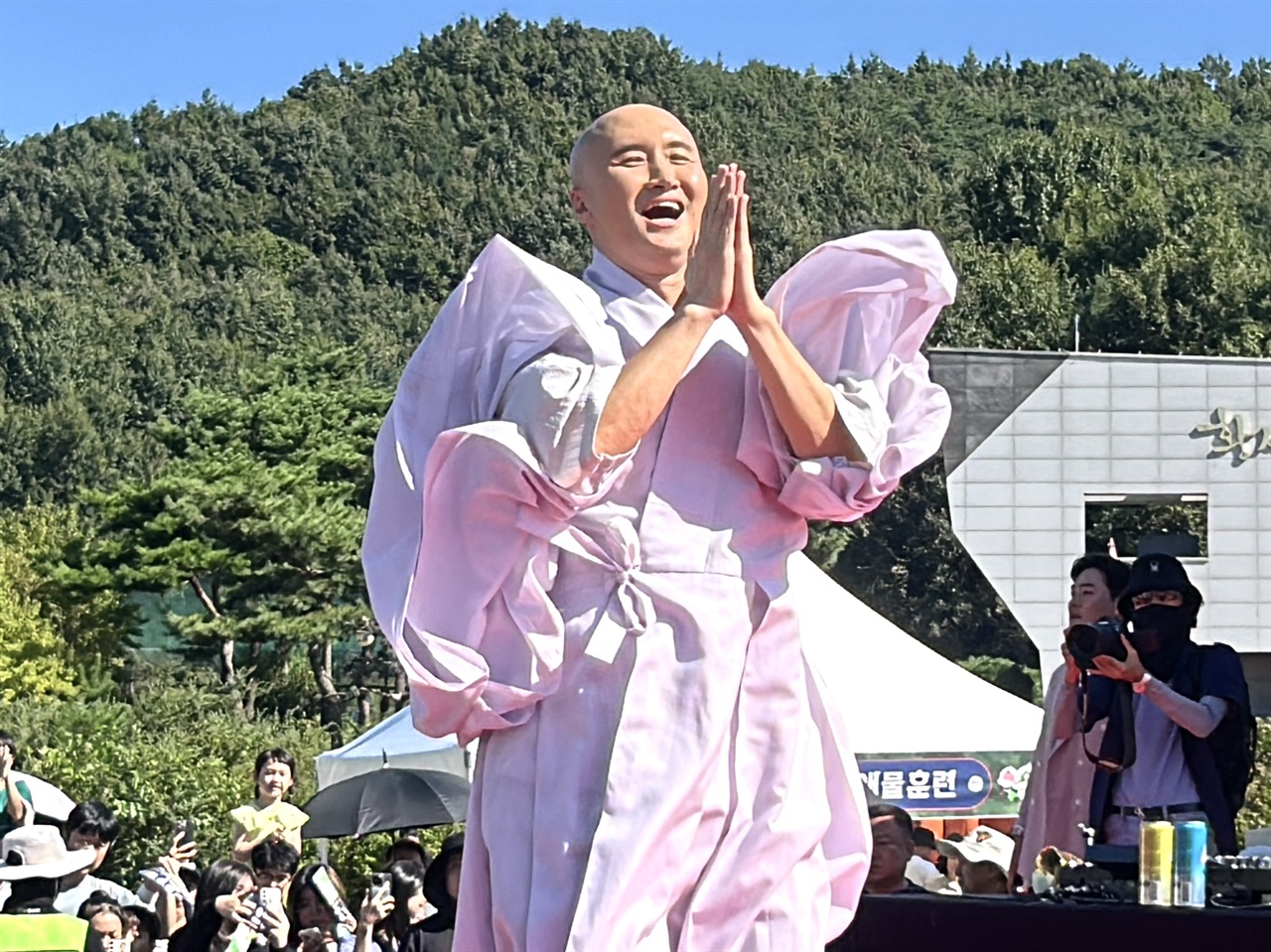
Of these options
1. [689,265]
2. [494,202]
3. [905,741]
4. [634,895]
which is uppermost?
[494,202]

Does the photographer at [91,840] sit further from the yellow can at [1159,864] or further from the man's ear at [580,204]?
the man's ear at [580,204]

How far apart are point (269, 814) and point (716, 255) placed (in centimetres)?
526

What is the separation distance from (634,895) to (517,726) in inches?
12.7

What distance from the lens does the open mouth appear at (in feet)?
12.1

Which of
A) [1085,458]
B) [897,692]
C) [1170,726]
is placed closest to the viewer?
[1170,726]

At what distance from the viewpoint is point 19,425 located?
201ft

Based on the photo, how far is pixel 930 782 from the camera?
1091 centimetres

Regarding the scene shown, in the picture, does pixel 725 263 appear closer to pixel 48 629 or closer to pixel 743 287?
pixel 743 287

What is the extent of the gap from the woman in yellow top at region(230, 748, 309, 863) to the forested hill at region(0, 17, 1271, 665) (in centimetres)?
3845

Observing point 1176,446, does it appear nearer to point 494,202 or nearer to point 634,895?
point 634,895

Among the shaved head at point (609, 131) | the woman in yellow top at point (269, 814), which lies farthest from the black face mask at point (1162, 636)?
the woman in yellow top at point (269, 814)

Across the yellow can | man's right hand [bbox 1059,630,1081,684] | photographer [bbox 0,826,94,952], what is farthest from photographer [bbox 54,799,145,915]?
the yellow can

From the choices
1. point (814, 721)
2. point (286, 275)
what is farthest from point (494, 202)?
point (814, 721)

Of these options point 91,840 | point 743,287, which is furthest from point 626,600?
point 91,840
